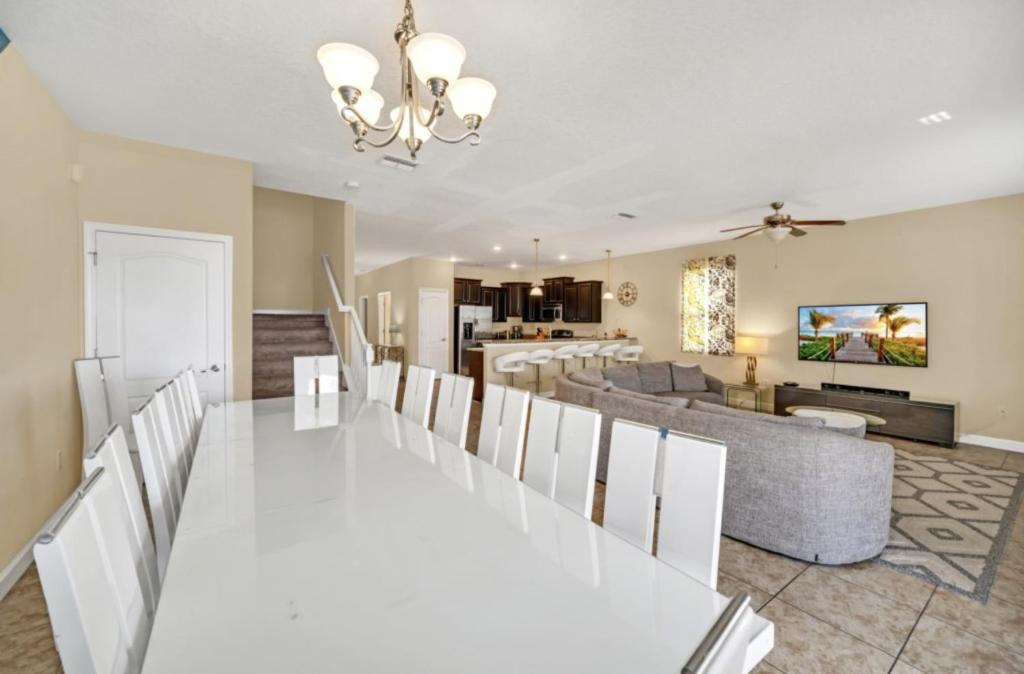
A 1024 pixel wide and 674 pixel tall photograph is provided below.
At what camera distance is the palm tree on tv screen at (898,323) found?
528 centimetres

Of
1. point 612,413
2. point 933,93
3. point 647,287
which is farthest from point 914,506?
point 647,287

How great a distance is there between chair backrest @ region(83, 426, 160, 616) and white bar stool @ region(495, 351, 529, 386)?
5.29 meters

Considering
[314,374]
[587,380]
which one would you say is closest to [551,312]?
[587,380]

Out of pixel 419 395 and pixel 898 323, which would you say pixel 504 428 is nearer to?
pixel 419 395

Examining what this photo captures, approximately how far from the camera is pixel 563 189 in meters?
4.41

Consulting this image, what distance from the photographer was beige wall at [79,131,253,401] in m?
3.25

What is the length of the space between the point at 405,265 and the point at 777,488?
839 centimetres

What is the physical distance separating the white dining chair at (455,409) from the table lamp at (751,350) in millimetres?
5221

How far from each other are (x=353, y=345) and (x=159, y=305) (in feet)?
5.60

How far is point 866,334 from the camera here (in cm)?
559

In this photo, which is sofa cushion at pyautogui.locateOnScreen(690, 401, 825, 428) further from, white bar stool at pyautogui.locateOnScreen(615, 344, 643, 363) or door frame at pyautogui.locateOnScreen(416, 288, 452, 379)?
door frame at pyautogui.locateOnScreen(416, 288, 452, 379)

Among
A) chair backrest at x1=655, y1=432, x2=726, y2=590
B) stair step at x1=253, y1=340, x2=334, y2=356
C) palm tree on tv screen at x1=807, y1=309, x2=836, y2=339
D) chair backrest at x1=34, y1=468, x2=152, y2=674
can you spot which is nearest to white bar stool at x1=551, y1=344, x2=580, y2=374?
palm tree on tv screen at x1=807, y1=309, x2=836, y2=339

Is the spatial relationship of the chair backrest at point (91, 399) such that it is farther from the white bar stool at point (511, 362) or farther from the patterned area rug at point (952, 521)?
the patterned area rug at point (952, 521)

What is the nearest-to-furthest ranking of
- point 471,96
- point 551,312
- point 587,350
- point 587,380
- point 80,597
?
1. point 80,597
2. point 471,96
3. point 587,380
4. point 587,350
5. point 551,312
